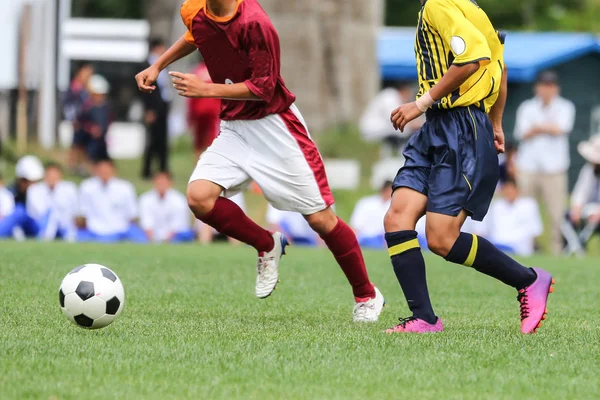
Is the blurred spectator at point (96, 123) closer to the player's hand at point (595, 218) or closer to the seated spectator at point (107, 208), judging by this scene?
the seated spectator at point (107, 208)

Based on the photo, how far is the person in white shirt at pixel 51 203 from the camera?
16.0 metres

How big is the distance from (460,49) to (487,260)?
1209mm

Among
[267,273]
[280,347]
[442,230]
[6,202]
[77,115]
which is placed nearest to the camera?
[280,347]

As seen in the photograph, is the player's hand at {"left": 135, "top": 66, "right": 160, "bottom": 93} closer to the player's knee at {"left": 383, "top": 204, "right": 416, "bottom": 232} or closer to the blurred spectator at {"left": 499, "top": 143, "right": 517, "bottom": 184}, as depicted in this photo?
the player's knee at {"left": 383, "top": 204, "right": 416, "bottom": 232}

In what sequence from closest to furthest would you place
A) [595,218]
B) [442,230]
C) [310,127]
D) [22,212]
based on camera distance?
[442,230] → [595,218] → [22,212] → [310,127]

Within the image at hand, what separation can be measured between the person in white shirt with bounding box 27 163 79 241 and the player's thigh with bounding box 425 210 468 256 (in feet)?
35.4

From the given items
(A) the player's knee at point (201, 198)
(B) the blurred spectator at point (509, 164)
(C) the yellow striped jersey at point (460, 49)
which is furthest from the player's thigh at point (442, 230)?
(B) the blurred spectator at point (509, 164)

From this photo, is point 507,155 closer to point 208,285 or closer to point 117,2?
point 208,285

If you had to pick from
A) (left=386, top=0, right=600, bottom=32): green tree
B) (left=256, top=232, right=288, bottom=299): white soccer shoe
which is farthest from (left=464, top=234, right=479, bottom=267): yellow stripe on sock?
(left=386, top=0, right=600, bottom=32): green tree

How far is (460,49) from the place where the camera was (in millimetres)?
5895

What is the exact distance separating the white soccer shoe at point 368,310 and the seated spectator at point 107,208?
9899mm

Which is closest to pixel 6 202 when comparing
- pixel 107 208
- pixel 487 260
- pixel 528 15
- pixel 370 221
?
pixel 107 208

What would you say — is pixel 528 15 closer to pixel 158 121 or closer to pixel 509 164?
pixel 158 121

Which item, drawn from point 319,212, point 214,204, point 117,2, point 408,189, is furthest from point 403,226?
point 117,2
